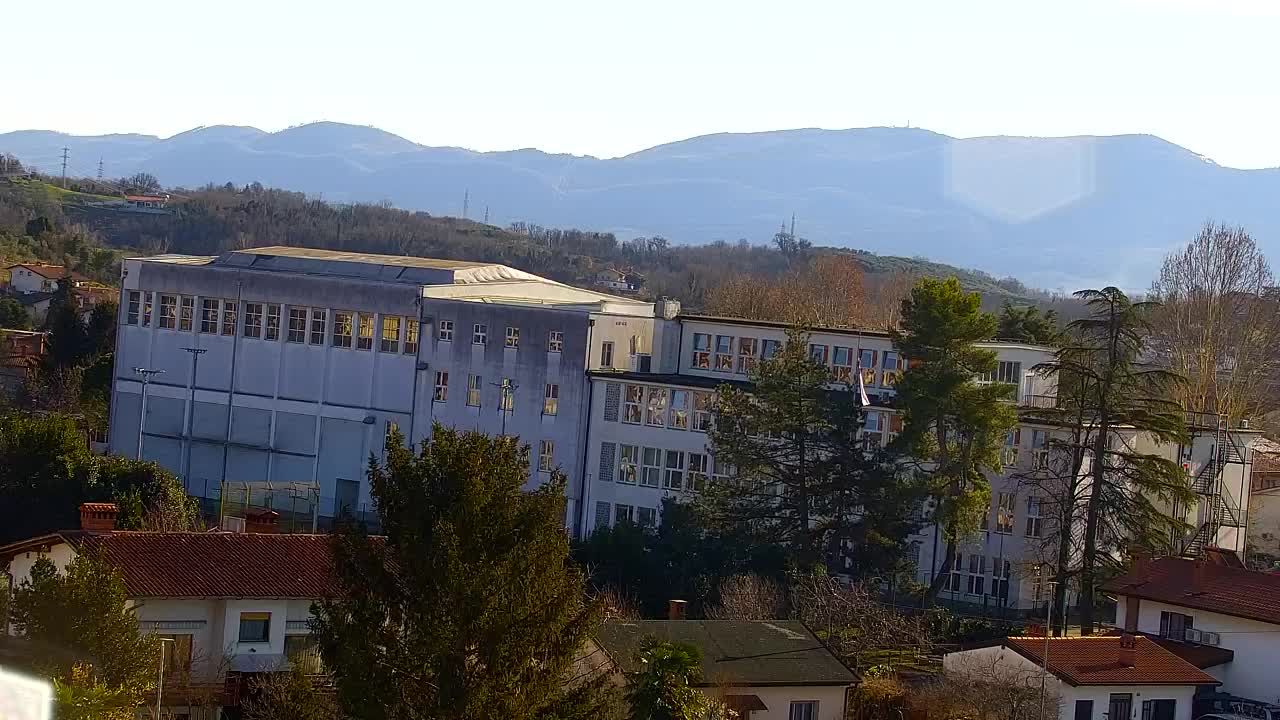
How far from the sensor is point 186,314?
57.3 metres

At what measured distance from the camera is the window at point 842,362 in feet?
163

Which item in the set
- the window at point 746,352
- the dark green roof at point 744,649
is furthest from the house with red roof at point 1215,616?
the window at point 746,352

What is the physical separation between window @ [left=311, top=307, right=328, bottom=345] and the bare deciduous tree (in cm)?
3480

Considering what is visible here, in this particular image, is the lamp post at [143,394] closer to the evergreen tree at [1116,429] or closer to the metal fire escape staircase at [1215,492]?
the evergreen tree at [1116,429]

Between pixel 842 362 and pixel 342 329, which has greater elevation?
pixel 842 362

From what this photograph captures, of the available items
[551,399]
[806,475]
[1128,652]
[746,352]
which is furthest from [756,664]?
[746,352]

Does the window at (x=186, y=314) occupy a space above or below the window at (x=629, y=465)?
above

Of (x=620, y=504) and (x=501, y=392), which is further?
(x=501, y=392)

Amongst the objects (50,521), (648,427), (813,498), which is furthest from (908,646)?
(50,521)

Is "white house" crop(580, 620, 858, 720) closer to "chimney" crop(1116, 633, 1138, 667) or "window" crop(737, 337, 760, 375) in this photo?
"chimney" crop(1116, 633, 1138, 667)

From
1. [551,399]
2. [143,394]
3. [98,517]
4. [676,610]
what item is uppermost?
[551,399]

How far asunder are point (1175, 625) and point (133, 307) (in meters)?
36.3

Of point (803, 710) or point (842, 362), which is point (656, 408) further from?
point (803, 710)

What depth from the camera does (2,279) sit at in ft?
300
